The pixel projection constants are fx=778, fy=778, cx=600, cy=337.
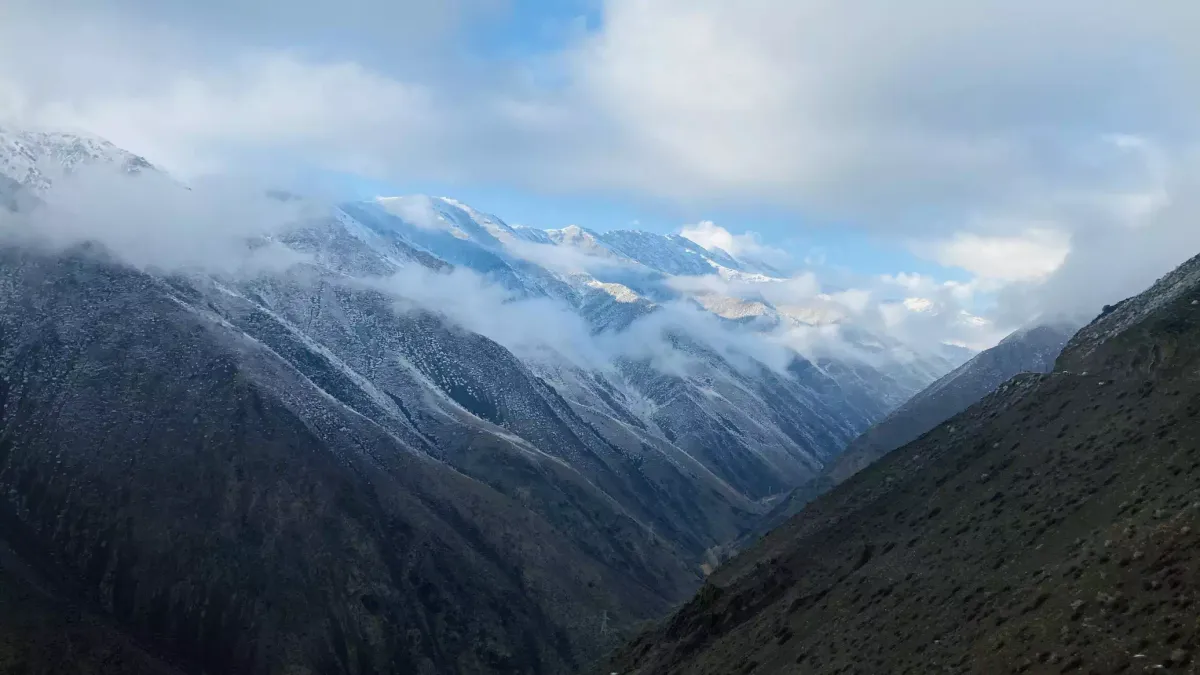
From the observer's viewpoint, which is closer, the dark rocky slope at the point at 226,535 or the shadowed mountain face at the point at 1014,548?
the shadowed mountain face at the point at 1014,548

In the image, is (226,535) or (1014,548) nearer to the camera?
(1014,548)

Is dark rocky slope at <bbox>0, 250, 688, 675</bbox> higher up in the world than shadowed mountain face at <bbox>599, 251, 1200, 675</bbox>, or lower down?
higher up

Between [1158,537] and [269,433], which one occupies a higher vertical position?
[269,433]

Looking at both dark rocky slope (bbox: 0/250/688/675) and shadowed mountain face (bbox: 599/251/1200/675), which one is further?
dark rocky slope (bbox: 0/250/688/675)

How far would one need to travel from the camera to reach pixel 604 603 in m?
179

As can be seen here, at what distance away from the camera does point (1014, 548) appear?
174 feet

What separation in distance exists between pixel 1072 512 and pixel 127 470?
160 meters

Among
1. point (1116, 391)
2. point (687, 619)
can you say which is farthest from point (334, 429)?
point (1116, 391)

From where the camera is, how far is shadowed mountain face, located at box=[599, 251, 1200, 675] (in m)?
35.7

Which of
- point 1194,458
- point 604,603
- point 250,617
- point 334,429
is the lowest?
point 604,603

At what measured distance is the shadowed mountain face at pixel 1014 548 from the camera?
1404 inches

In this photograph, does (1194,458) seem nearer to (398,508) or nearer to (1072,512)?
(1072,512)

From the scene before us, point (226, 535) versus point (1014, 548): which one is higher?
point (226, 535)

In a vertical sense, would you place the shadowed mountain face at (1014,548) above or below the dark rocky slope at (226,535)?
below
